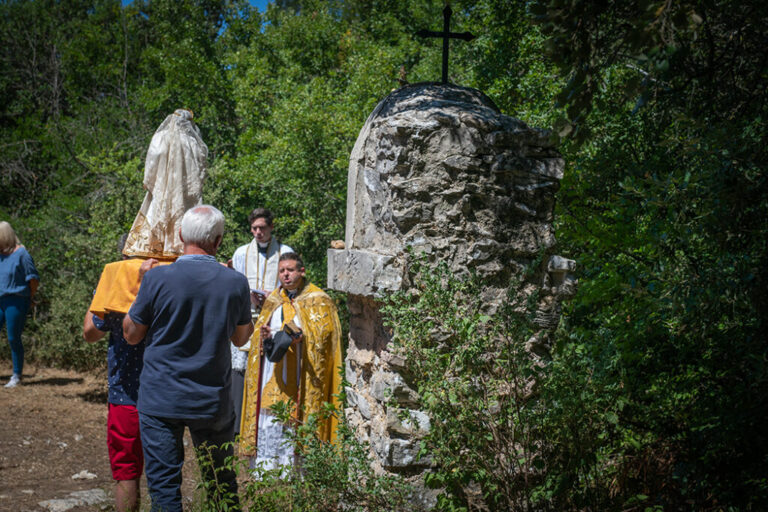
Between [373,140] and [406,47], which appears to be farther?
[406,47]

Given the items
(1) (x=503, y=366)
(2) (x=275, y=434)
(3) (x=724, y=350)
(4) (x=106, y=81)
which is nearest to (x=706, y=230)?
(3) (x=724, y=350)

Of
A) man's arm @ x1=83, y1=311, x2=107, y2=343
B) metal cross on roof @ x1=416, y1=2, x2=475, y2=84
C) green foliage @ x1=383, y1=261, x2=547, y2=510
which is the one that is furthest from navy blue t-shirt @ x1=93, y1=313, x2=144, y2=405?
metal cross on roof @ x1=416, y1=2, x2=475, y2=84

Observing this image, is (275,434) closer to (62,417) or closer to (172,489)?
(172,489)

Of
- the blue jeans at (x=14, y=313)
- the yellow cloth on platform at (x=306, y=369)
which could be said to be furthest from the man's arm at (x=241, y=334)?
the blue jeans at (x=14, y=313)

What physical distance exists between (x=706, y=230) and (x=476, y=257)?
101 centimetres

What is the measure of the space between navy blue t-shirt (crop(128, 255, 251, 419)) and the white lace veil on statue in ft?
3.41

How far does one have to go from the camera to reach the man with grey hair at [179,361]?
3.07 meters

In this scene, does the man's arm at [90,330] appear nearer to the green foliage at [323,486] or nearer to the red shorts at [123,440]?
the red shorts at [123,440]

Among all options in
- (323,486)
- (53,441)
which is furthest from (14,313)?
(323,486)

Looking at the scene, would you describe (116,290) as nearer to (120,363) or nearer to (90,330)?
(90,330)

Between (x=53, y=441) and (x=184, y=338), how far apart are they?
13.9ft

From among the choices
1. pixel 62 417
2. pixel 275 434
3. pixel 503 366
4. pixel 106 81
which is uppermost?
pixel 106 81

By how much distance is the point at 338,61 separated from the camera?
14109mm

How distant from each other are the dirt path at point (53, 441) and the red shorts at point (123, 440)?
1.29 feet
